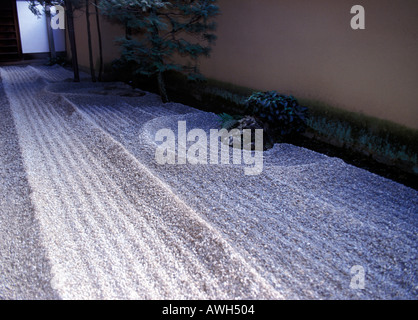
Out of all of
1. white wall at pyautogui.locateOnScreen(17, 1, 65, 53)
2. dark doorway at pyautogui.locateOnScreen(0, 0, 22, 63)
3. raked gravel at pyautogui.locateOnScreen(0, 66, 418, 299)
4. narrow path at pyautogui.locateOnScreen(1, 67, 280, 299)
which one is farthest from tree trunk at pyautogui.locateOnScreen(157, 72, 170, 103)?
dark doorway at pyautogui.locateOnScreen(0, 0, 22, 63)

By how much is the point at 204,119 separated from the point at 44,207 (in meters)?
3.00

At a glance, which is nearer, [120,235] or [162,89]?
[120,235]

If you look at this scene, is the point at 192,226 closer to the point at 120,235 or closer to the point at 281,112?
the point at 120,235

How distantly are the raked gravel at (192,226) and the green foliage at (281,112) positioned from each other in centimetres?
28

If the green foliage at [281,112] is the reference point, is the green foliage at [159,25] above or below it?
above

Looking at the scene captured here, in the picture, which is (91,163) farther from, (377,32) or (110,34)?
(110,34)

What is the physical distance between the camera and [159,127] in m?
4.44

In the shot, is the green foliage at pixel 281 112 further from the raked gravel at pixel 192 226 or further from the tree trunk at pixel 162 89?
the tree trunk at pixel 162 89

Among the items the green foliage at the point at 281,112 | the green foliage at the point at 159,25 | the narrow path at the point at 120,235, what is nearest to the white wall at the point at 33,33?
the green foliage at the point at 159,25

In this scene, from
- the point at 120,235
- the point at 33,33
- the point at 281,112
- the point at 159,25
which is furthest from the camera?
the point at 33,33

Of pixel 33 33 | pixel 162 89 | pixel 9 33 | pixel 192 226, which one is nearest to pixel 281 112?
pixel 192 226

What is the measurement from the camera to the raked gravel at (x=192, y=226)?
5.66ft

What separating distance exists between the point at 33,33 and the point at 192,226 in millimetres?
15274

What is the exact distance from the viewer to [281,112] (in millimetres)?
3955
